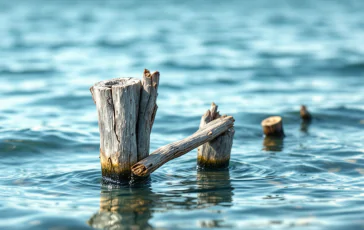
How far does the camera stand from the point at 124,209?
25.6 ft

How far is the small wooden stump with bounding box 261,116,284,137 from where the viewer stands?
12422mm

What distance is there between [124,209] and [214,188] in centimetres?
170

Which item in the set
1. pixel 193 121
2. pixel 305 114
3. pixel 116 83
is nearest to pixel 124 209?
pixel 116 83

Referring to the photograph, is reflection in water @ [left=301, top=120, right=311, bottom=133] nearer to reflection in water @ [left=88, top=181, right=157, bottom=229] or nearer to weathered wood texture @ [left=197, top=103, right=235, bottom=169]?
weathered wood texture @ [left=197, top=103, right=235, bottom=169]

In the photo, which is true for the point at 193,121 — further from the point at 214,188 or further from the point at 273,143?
the point at 214,188

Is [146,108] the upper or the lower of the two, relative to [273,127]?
upper

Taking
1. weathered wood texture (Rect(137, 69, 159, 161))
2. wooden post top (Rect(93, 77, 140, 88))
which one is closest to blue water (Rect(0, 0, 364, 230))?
weathered wood texture (Rect(137, 69, 159, 161))

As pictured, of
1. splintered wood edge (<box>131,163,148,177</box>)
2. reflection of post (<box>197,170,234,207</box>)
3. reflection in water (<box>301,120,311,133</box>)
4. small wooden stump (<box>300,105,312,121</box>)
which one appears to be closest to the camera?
splintered wood edge (<box>131,163,148,177</box>)

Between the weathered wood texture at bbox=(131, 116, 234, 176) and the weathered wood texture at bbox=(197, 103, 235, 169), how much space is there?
0.65ft

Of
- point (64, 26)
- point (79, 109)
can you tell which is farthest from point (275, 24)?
point (79, 109)

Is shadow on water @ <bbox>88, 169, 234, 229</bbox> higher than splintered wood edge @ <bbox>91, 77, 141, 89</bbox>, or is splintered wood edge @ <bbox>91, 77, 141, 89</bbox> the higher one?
splintered wood edge @ <bbox>91, 77, 141, 89</bbox>

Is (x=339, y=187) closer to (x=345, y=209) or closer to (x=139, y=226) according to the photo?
(x=345, y=209)

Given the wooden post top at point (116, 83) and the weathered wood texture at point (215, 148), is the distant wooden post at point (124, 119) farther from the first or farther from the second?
the weathered wood texture at point (215, 148)

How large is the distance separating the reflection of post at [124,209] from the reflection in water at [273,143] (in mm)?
3956
